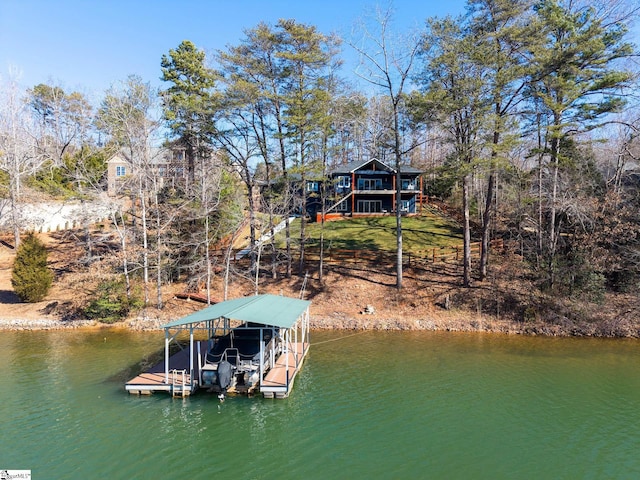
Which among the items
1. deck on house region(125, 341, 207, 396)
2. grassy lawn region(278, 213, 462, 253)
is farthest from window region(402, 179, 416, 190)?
deck on house region(125, 341, 207, 396)

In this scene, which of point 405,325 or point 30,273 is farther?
point 30,273

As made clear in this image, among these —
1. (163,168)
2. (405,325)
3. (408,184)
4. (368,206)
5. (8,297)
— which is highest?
(163,168)

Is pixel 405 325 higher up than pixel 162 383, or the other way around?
pixel 162 383

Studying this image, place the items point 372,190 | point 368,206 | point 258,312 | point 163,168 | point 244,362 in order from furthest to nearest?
point 368,206 → point 372,190 → point 163,168 → point 258,312 → point 244,362

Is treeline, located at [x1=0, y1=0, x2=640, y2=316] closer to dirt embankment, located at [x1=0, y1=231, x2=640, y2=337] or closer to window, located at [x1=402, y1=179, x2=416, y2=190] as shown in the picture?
dirt embankment, located at [x1=0, y1=231, x2=640, y2=337]

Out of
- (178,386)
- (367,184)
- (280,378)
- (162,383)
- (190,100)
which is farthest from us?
(367,184)

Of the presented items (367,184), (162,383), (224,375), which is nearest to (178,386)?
(162,383)

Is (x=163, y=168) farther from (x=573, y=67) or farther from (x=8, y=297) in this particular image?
(x=573, y=67)
